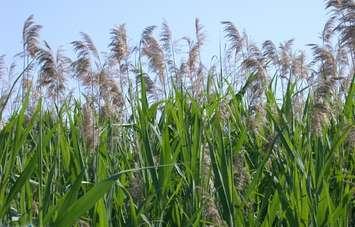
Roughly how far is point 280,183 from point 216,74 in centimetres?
171

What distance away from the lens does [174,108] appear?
3.76 m

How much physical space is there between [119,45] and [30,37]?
498mm

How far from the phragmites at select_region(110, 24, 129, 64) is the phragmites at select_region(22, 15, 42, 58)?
451mm

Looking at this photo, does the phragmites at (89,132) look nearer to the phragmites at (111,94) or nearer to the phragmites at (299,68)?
the phragmites at (111,94)

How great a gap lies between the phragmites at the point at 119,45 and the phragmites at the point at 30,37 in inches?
17.7

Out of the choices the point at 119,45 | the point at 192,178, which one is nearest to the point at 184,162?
the point at 192,178

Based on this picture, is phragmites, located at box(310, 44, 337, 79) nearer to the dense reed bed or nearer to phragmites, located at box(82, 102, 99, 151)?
the dense reed bed

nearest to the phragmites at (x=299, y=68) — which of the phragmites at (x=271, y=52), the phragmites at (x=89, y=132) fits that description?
the phragmites at (x=271, y=52)

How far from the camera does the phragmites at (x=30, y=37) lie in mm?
3867

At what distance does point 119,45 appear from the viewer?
13.7 ft

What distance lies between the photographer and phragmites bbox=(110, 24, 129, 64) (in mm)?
4184

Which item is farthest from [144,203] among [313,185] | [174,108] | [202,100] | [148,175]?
[202,100]

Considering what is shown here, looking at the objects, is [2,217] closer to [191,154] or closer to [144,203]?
[144,203]

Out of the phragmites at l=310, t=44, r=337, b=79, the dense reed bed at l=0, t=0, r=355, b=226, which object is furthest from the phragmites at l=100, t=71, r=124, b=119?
the phragmites at l=310, t=44, r=337, b=79
